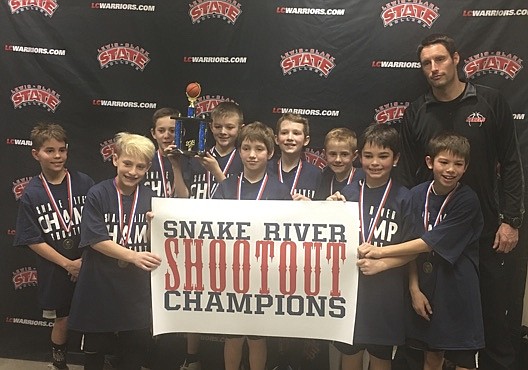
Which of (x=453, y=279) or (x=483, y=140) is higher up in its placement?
(x=483, y=140)

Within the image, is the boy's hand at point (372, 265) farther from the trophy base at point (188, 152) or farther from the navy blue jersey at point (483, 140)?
the trophy base at point (188, 152)

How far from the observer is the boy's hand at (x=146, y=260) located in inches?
95.4

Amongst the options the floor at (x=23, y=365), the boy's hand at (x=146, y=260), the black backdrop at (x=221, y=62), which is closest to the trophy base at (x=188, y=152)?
the boy's hand at (x=146, y=260)

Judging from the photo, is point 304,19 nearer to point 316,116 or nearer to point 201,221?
point 316,116

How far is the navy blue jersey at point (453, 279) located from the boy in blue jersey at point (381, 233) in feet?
0.39

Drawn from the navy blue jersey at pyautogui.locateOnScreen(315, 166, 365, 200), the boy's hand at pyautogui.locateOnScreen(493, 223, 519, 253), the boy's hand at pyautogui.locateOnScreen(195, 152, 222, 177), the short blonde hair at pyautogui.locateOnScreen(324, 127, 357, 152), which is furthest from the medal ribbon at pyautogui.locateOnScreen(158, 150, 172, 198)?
the boy's hand at pyautogui.locateOnScreen(493, 223, 519, 253)

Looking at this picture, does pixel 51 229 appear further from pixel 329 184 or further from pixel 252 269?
pixel 329 184

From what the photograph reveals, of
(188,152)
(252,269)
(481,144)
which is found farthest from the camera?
(481,144)

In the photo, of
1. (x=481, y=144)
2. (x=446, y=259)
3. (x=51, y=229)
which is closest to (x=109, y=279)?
(x=51, y=229)

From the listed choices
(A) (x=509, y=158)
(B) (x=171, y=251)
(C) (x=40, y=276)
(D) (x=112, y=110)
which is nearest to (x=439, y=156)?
(A) (x=509, y=158)

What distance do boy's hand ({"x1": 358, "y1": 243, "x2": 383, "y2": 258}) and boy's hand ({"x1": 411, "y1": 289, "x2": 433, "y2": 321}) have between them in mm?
298

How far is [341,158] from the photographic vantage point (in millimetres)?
2688

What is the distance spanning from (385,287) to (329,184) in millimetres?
698

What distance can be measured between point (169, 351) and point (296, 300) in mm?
1299
